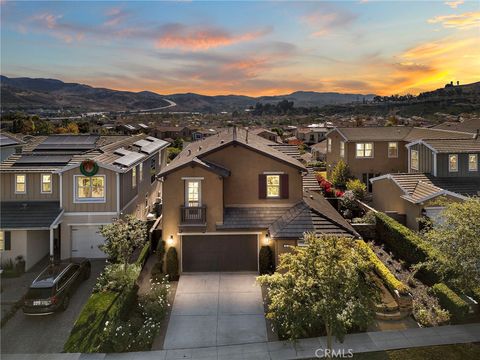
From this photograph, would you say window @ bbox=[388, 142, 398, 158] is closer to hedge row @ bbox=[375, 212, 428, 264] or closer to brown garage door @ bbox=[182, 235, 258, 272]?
hedge row @ bbox=[375, 212, 428, 264]

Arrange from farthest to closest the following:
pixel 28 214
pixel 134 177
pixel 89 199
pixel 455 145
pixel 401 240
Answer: pixel 455 145, pixel 134 177, pixel 89 199, pixel 401 240, pixel 28 214

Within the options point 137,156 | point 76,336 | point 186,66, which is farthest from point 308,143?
point 76,336

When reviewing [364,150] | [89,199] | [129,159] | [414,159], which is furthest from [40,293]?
[364,150]

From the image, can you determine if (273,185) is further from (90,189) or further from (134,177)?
(90,189)

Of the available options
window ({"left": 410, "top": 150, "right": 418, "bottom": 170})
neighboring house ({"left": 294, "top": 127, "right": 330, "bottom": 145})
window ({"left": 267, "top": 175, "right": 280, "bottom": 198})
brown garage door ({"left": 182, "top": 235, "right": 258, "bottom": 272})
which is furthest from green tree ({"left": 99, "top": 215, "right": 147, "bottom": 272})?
neighboring house ({"left": 294, "top": 127, "right": 330, "bottom": 145})

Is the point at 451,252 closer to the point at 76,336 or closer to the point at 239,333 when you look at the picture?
the point at 239,333
